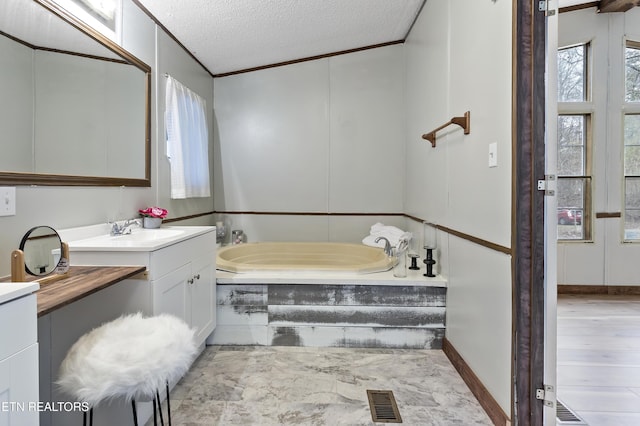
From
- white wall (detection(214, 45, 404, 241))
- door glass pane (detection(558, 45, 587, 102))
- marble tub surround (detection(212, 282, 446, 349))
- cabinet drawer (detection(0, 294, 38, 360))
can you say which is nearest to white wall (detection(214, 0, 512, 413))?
white wall (detection(214, 45, 404, 241))

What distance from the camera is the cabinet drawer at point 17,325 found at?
2.65 feet

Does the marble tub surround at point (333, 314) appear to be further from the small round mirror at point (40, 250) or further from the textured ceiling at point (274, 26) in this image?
the textured ceiling at point (274, 26)

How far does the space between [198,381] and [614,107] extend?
15.1 feet

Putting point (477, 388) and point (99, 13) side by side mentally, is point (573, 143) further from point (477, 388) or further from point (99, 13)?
point (99, 13)

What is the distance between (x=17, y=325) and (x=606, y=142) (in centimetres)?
480

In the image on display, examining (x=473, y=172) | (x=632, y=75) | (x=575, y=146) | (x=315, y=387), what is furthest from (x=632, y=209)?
(x=315, y=387)

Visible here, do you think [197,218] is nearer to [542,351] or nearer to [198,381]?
[198,381]

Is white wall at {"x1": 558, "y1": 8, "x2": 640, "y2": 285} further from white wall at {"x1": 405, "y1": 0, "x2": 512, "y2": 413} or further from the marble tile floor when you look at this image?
the marble tile floor

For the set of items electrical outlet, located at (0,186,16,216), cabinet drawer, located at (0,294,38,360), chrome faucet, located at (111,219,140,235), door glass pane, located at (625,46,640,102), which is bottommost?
cabinet drawer, located at (0,294,38,360)

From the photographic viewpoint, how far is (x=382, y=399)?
1856 mm

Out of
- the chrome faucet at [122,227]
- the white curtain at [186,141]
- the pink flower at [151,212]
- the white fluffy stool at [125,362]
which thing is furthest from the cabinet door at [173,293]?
the white curtain at [186,141]

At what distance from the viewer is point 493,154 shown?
168cm

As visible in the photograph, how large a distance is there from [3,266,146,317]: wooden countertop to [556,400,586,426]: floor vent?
77.6 inches

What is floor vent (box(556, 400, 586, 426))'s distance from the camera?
Answer: 1.61m
